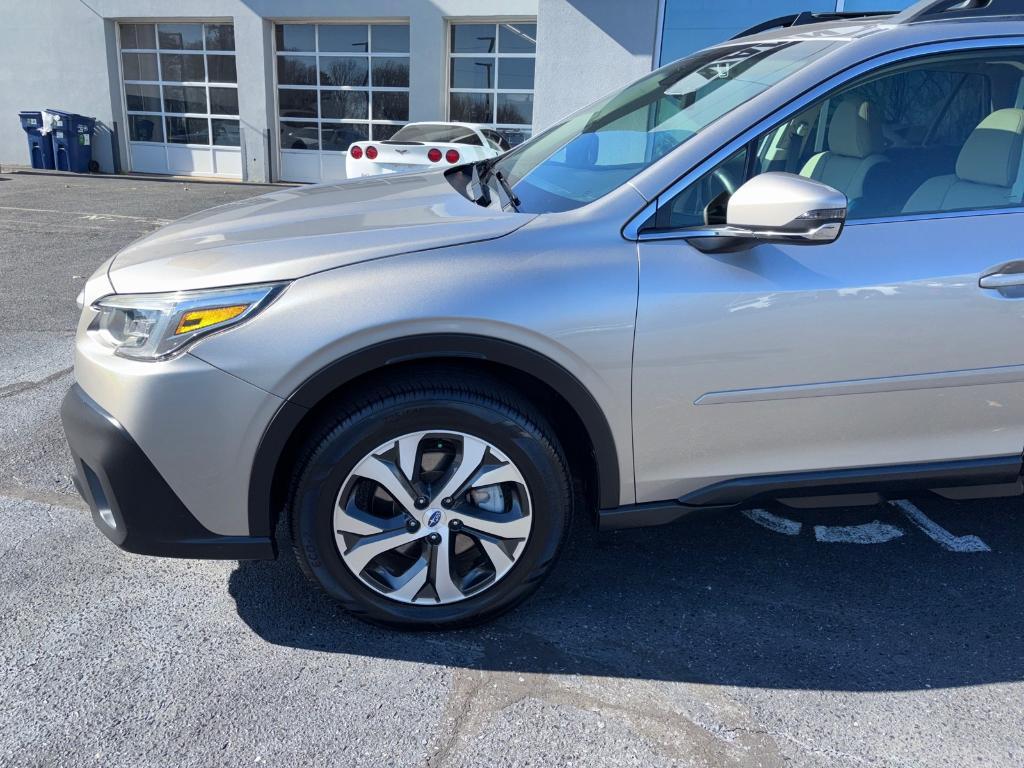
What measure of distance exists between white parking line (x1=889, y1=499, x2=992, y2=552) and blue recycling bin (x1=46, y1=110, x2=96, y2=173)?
17.9 m

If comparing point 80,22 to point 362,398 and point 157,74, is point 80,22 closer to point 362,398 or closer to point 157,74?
point 157,74

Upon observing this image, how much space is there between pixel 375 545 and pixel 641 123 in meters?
1.68

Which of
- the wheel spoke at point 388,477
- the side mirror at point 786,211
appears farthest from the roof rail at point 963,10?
the wheel spoke at point 388,477

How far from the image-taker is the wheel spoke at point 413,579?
249cm

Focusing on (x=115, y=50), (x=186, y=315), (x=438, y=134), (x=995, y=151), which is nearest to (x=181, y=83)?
(x=115, y=50)

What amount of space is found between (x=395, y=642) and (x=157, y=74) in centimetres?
1756

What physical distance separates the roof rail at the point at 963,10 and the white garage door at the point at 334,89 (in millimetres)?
13981

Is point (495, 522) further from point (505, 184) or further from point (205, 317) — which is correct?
point (505, 184)

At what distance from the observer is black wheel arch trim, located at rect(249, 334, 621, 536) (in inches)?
88.0

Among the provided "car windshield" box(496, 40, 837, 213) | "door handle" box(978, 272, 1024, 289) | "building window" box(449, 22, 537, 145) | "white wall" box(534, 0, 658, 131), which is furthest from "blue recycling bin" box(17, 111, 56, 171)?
"door handle" box(978, 272, 1024, 289)

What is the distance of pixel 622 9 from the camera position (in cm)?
1163

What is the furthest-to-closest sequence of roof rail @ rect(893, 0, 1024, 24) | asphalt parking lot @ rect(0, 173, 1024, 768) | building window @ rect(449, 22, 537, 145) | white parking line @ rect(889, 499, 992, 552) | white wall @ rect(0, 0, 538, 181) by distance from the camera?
white wall @ rect(0, 0, 538, 181) < building window @ rect(449, 22, 537, 145) < white parking line @ rect(889, 499, 992, 552) < roof rail @ rect(893, 0, 1024, 24) < asphalt parking lot @ rect(0, 173, 1024, 768)

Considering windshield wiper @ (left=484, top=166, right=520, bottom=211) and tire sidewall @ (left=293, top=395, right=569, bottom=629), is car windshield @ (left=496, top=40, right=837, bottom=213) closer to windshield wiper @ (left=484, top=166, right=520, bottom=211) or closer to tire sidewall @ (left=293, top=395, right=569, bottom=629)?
windshield wiper @ (left=484, top=166, right=520, bottom=211)

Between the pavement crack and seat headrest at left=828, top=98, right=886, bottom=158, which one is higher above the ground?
seat headrest at left=828, top=98, right=886, bottom=158
